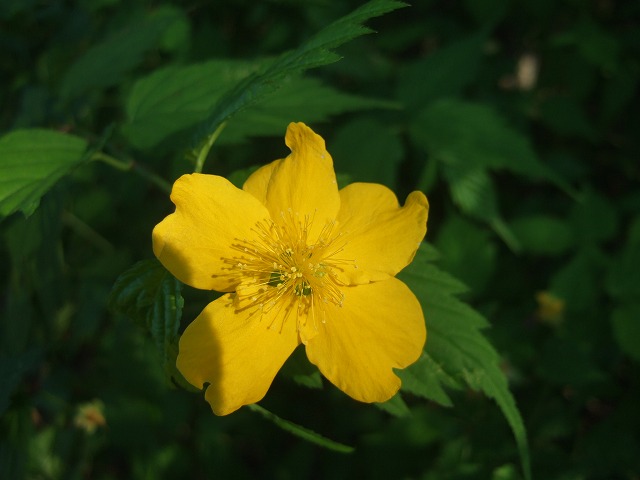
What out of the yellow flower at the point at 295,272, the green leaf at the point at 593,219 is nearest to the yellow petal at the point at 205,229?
the yellow flower at the point at 295,272

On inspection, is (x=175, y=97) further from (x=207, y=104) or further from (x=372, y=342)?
(x=372, y=342)

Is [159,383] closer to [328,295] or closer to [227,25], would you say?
[328,295]

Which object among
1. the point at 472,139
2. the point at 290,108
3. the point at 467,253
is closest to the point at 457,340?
the point at 290,108

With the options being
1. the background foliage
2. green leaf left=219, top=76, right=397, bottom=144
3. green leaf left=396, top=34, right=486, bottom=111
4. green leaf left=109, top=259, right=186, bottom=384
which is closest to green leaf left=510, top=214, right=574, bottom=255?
the background foliage

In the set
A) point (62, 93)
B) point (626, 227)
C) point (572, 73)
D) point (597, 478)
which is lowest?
point (597, 478)

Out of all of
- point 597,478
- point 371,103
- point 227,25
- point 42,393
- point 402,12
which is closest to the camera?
point 371,103

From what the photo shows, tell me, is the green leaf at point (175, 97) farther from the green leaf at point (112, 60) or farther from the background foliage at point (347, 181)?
the green leaf at point (112, 60)

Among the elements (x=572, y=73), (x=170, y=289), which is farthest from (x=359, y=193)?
(x=572, y=73)
